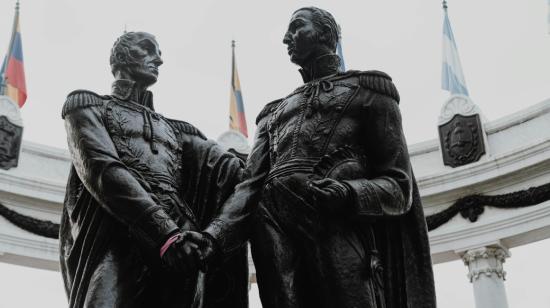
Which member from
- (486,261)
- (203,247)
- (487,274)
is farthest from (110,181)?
(486,261)

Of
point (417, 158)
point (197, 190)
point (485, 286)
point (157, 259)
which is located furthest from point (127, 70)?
point (417, 158)

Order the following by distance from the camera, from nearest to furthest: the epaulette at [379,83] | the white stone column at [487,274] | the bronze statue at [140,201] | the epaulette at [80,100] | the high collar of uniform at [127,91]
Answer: the bronze statue at [140,201]
the epaulette at [379,83]
the epaulette at [80,100]
the high collar of uniform at [127,91]
the white stone column at [487,274]

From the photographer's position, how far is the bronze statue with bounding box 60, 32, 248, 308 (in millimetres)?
4234

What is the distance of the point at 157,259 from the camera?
431 centimetres

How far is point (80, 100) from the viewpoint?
475 cm

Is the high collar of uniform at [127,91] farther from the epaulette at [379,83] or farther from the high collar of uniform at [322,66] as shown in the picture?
the epaulette at [379,83]

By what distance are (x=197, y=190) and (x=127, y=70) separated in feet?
2.67

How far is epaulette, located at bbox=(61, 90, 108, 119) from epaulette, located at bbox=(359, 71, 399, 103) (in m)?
1.42

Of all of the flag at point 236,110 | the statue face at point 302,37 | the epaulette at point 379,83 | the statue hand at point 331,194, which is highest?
the flag at point 236,110

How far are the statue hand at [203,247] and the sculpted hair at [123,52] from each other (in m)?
1.33

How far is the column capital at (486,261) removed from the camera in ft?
64.5

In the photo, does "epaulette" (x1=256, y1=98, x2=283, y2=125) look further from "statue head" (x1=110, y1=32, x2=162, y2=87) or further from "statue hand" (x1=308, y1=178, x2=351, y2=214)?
"statue hand" (x1=308, y1=178, x2=351, y2=214)

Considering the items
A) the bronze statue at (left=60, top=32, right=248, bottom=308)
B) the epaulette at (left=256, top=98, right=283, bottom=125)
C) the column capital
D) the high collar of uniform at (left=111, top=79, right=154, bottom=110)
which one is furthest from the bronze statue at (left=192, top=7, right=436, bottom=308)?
the column capital

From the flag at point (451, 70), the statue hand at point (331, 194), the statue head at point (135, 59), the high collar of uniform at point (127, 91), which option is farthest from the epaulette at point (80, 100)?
the flag at point (451, 70)
